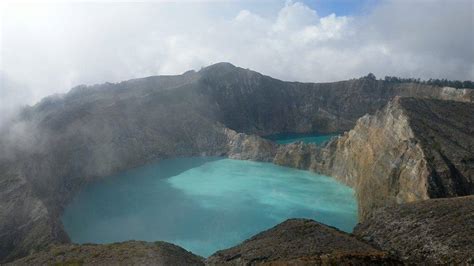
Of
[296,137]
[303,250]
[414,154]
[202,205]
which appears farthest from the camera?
[296,137]

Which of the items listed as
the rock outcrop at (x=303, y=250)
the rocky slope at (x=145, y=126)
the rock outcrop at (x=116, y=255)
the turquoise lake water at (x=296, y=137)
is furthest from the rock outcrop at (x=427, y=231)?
the turquoise lake water at (x=296, y=137)

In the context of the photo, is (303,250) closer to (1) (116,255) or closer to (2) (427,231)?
(2) (427,231)

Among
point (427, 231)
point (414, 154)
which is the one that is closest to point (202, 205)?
point (414, 154)

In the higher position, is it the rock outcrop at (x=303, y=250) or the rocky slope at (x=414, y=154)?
the rocky slope at (x=414, y=154)

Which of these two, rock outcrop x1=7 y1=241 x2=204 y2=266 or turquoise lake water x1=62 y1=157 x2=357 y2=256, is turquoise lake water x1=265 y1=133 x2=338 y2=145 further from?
rock outcrop x1=7 y1=241 x2=204 y2=266

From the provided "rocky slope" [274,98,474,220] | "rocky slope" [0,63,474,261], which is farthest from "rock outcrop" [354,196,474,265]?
"rocky slope" [0,63,474,261]

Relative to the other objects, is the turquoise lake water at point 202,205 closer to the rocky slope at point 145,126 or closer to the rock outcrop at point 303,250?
the rocky slope at point 145,126

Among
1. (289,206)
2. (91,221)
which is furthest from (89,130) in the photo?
(289,206)
